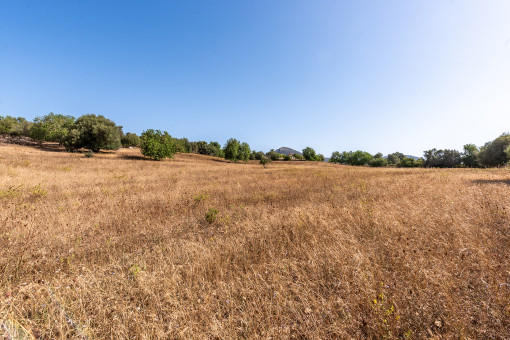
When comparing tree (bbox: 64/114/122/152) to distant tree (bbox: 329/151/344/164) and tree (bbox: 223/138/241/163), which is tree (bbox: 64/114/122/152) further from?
distant tree (bbox: 329/151/344/164)

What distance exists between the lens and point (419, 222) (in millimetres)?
4953

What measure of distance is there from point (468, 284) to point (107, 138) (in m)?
53.7

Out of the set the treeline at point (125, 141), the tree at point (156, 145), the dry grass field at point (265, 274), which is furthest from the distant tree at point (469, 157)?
the tree at point (156, 145)

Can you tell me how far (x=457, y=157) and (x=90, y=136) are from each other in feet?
401

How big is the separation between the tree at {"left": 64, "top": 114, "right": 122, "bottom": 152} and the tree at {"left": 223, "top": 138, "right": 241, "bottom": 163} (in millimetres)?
29308

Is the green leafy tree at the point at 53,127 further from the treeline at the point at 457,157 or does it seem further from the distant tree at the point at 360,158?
the distant tree at the point at 360,158

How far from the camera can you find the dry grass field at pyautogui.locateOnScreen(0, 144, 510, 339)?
2.40 metres

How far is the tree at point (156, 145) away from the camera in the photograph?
35375 mm

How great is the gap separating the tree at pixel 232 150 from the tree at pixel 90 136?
2931 cm

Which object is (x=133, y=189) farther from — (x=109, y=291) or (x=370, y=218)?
(x=370, y=218)

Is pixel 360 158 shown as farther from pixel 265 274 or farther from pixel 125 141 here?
pixel 125 141

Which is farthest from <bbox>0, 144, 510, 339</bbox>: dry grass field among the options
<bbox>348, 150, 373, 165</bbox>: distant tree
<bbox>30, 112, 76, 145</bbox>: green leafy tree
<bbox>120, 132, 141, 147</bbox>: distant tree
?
<bbox>348, 150, 373, 165</bbox>: distant tree

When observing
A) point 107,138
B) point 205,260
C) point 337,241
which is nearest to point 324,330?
point 337,241

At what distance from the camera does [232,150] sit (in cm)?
5578
